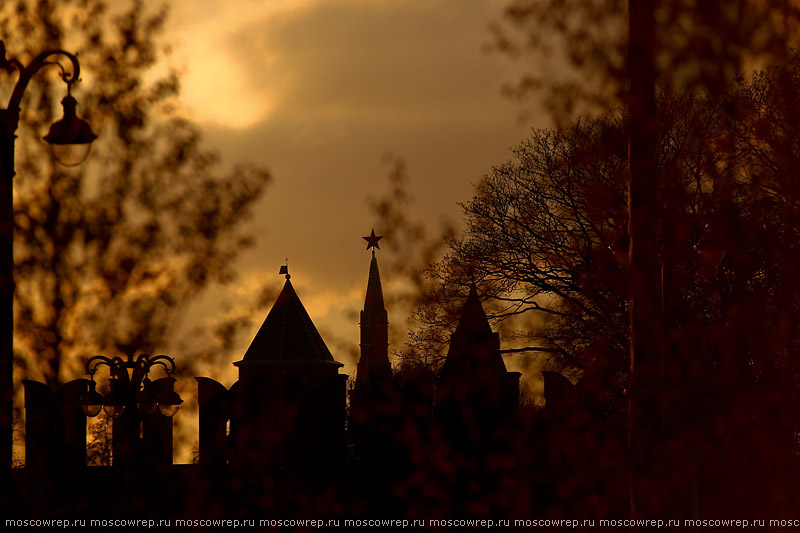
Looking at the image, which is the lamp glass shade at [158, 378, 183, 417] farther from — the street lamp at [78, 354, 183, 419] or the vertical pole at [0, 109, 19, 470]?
the vertical pole at [0, 109, 19, 470]

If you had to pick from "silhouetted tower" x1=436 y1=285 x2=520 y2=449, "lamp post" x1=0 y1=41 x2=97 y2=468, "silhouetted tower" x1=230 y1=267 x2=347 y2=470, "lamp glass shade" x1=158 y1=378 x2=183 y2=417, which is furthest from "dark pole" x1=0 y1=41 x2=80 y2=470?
"silhouetted tower" x1=436 y1=285 x2=520 y2=449

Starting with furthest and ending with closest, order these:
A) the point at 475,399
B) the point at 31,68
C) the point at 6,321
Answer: the point at 475,399
the point at 31,68
the point at 6,321

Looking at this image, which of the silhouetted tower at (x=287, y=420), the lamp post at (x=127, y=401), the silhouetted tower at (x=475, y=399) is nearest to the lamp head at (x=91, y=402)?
the lamp post at (x=127, y=401)

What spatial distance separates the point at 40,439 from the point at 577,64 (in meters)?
7.15

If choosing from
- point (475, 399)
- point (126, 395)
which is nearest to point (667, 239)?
point (475, 399)

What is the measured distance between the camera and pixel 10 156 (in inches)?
286

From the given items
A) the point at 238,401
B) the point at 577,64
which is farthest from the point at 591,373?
the point at 238,401

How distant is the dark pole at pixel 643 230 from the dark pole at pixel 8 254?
12.5 ft

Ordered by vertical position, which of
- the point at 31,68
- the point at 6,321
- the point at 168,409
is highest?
the point at 31,68

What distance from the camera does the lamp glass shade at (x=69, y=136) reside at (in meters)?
7.10

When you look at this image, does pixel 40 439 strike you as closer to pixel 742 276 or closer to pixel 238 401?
pixel 238 401

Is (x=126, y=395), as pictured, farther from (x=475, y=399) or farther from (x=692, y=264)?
(x=692, y=264)

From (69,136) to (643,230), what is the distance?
12.1ft

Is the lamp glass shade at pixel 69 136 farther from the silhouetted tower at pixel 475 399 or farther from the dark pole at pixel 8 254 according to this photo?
the silhouetted tower at pixel 475 399
